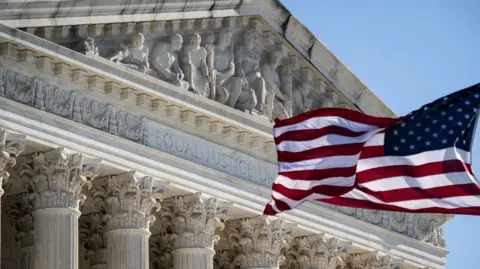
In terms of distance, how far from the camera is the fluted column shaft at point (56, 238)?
47312mm

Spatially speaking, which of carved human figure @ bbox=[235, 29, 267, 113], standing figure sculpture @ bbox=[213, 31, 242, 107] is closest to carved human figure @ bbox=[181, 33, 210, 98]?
standing figure sculpture @ bbox=[213, 31, 242, 107]

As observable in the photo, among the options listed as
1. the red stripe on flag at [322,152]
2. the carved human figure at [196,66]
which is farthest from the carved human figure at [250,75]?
the red stripe on flag at [322,152]

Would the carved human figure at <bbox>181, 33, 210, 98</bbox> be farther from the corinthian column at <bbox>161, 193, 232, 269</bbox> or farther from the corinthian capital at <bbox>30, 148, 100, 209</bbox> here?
the corinthian capital at <bbox>30, 148, 100, 209</bbox>

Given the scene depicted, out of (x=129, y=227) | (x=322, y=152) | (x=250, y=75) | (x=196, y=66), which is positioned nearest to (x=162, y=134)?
(x=196, y=66)

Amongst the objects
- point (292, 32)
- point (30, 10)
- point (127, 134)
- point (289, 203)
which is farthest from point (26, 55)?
point (292, 32)

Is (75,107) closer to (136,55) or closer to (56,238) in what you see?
(136,55)

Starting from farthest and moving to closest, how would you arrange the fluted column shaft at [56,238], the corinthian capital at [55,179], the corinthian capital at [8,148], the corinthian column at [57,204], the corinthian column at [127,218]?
the corinthian column at [127,218]
the corinthian capital at [55,179]
the corinthian column at [57,204]
the fluted column shaft at [56,238]
the corinthian capital at [8,148]

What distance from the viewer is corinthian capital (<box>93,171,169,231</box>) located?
166 feet

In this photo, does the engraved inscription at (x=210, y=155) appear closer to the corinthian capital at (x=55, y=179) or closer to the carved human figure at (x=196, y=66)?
the carved human figure at (x=196, y=66)

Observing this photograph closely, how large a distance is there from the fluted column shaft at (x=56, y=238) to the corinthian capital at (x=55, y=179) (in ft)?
0.83

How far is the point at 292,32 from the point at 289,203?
15.4 metres

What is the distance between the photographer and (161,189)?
169 feet

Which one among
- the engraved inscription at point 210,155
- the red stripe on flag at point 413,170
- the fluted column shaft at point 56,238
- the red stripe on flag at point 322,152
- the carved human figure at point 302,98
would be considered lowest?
the fluted column shaft at point 56,238

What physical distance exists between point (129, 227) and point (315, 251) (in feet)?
32.0
